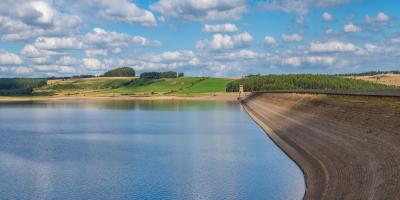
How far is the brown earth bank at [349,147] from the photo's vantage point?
26516 millimetres

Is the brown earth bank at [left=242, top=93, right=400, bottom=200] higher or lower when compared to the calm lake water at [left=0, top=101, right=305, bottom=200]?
higher

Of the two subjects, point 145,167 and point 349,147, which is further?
point 145,167

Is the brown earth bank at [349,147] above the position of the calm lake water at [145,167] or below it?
above

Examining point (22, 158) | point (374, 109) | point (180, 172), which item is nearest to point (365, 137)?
point (374, 109)

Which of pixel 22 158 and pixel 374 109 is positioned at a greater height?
pixel 374 109

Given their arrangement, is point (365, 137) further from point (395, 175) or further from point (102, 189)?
point (102, 189)

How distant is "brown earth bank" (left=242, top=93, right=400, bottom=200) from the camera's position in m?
26.5

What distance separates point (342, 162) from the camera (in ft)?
113

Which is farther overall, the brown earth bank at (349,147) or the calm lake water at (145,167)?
the calm lake water at (145,167)

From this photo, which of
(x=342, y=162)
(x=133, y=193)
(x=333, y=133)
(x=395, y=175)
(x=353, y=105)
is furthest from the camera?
(x=353, y=105)

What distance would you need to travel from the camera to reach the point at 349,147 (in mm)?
37000

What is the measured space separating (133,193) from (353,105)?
86.9 ft

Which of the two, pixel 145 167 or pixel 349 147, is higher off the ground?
pixel 349 147

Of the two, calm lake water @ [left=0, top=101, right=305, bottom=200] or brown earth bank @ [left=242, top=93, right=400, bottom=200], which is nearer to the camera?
brown earth bank @ [left=242, top=93, right=400, bottom=200]
